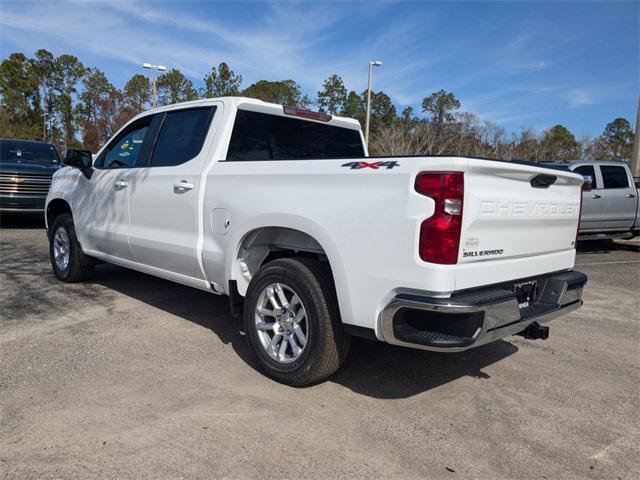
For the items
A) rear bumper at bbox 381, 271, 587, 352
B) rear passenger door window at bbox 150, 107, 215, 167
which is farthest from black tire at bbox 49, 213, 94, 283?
rear bumper at bbox 381, 271, 587, 352

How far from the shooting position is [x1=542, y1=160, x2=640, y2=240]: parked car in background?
34.8ft

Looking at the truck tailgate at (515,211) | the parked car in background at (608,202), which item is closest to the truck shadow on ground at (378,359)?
the truck tailgate at (515,211)

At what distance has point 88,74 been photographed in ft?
171

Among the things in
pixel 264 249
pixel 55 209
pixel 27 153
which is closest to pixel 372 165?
pixel 264 249

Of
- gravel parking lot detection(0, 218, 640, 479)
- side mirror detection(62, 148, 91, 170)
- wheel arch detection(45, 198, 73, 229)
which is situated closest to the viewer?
gravel parking lot detection(0, 218, 640, 479)

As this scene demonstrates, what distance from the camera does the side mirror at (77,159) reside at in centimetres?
570

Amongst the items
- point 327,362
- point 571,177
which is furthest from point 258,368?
point 571,177

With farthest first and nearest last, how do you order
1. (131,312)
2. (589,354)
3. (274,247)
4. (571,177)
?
(131,312)
(589,354)
(274,247)
(571,177)

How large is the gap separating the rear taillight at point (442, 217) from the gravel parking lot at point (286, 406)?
109 centimetres

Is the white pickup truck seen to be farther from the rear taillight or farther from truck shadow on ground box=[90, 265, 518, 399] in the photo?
truck shadow on ground box=[90, 265, 518, 399]

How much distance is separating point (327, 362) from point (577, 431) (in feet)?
5.14

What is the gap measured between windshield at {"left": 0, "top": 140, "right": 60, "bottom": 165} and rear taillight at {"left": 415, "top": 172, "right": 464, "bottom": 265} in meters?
11.9

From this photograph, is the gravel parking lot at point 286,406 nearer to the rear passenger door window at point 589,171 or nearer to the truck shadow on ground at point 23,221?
the rear passenger door window at point 589,171

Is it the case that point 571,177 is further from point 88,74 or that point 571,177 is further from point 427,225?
point 88,74
